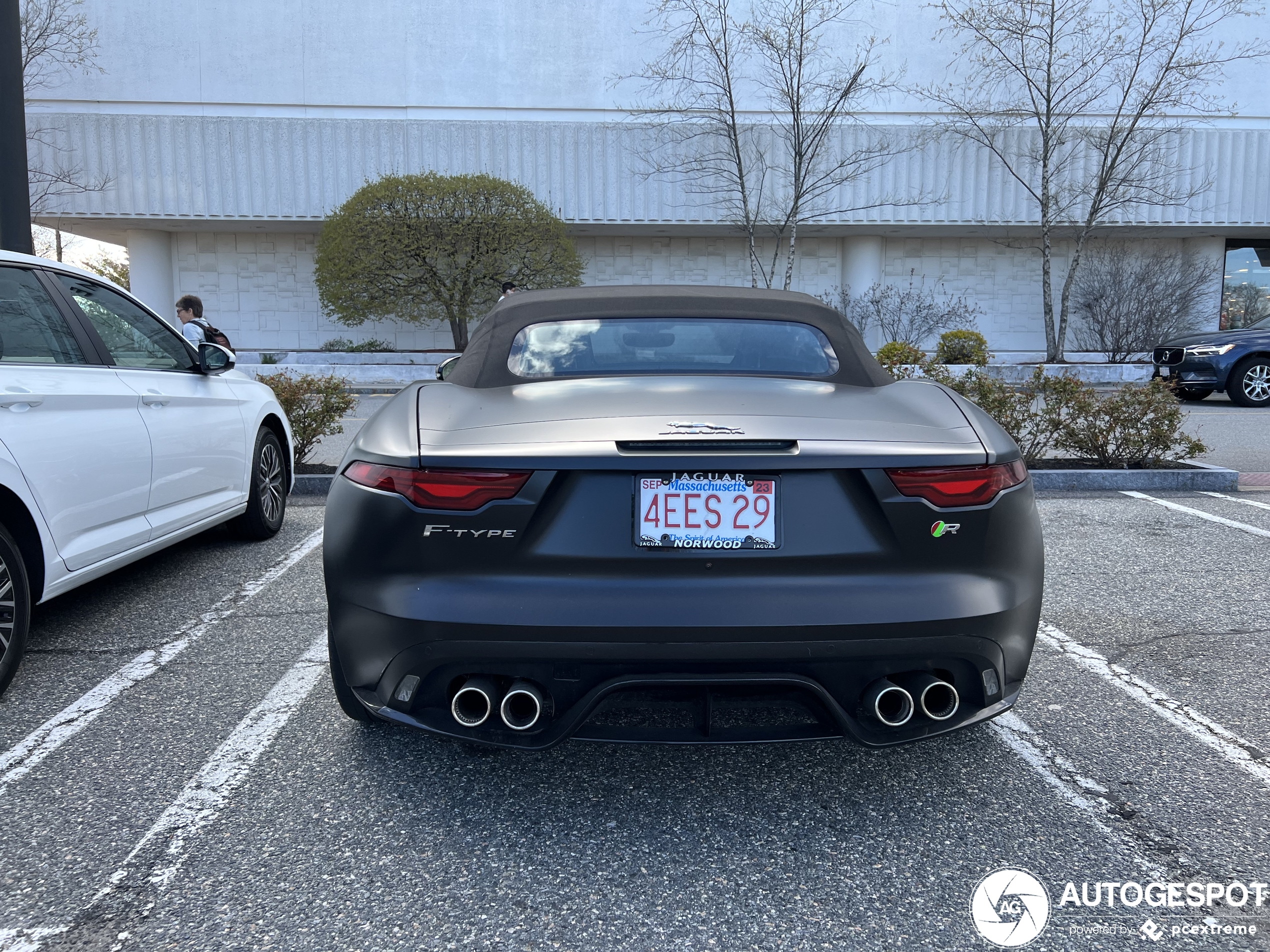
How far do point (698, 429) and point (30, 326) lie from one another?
307 centimetres

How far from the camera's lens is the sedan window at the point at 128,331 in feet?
14.3

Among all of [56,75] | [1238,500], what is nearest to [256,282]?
[56,75]

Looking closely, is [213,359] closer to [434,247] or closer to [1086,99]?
[434,247]

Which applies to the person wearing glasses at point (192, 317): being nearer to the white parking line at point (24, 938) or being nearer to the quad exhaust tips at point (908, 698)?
the white parking line at point (24, 938)

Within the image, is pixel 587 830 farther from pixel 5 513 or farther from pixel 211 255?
pixel 211 255

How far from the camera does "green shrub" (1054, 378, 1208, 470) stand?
817 centimetres

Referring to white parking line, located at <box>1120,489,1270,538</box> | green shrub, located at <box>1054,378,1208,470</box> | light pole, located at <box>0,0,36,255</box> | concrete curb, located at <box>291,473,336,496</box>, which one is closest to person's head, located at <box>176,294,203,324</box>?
light pole, located at <box>0,0,36,255</box>

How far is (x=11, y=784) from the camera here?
2.79 meters

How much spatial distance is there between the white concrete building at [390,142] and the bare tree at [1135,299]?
0.94 metres

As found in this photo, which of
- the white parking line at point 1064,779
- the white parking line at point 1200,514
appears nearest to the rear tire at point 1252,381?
the white parking line at point 1200,514

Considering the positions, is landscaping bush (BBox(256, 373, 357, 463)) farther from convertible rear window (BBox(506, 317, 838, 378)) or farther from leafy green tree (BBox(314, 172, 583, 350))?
leafy green tree (BBox(314, 172, 583, 350))

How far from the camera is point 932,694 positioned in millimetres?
2359

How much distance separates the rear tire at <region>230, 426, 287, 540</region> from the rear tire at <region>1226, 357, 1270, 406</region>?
1488 centimetres

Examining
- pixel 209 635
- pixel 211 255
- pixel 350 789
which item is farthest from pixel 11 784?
pixel 211 255
